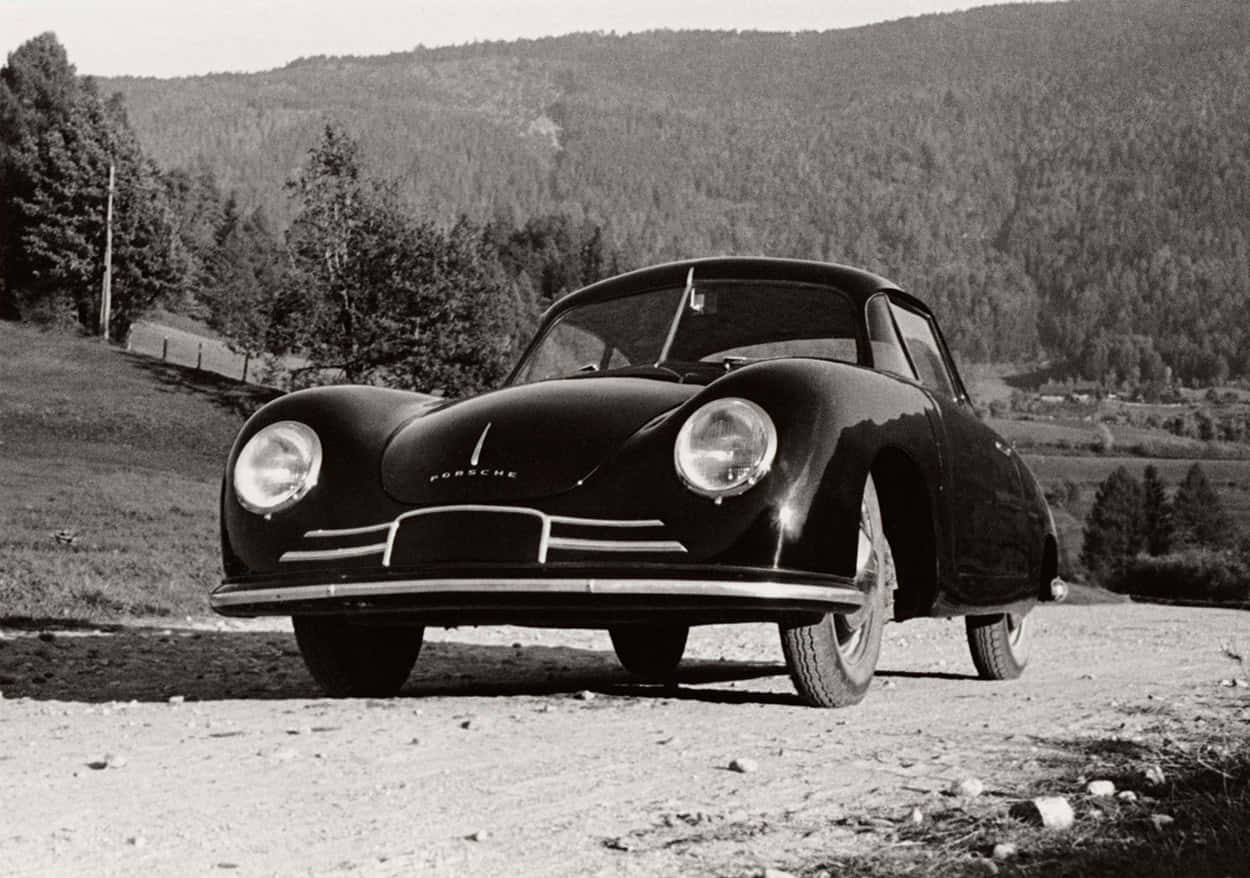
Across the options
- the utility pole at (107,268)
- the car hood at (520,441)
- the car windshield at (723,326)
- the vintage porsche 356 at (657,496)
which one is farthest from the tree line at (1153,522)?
the car hood at (520,441)

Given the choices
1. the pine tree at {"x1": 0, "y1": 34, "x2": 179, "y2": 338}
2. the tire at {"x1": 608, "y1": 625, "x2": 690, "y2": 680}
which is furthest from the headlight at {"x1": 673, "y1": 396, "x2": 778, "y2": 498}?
the pine tree at {"x1": 0, "y1": 34, "x2": 179, "y2": 338}

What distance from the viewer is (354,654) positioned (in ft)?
21.4

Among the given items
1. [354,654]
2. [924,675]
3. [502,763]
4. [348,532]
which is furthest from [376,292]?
[502,763]

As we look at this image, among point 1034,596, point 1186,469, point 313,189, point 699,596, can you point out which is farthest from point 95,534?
point 1186,469

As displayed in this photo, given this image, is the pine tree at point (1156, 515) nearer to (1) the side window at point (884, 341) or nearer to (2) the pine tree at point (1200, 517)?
(2) the pine tree at point (1200, 517)

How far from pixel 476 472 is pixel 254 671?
9.88ft

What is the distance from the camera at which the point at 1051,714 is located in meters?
5.72

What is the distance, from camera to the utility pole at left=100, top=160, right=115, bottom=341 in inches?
2395

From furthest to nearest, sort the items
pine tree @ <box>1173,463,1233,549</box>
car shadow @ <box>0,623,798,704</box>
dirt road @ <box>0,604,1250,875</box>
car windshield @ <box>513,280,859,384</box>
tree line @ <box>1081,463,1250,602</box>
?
1. pine tree @ <box>1173,463,1233,549</box>
2. tree line @ <box>1081,463,1250,602</box>
3. car windshield @ <box>513,280,859,384</box>
4. car shadow @ <box>0,623,798,704</box>
5. dirt road @ <box>0,604,1250,875</box>

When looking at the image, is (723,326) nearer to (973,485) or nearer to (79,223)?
(973,485)

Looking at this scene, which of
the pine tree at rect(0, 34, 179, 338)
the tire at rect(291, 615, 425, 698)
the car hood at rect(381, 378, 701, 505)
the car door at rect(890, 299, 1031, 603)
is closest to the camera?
the car hood at rect(381, 378, 701, 505)

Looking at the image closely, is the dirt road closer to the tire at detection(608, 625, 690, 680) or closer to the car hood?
the tire at detection(608, 625, 690, 680)

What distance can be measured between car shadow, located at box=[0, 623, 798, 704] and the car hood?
119cm

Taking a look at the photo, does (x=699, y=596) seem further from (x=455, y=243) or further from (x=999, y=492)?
(x=455, y=243)
